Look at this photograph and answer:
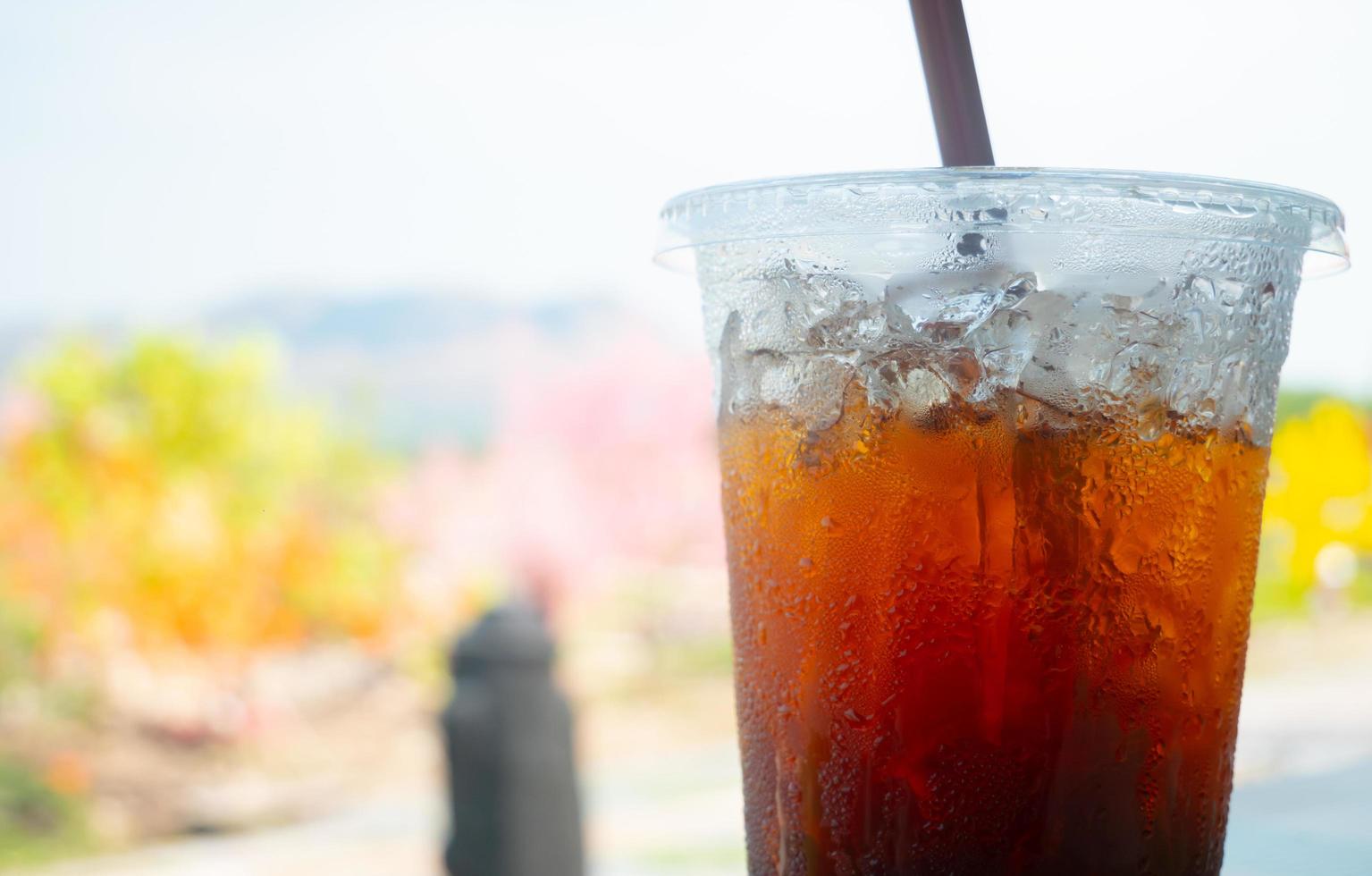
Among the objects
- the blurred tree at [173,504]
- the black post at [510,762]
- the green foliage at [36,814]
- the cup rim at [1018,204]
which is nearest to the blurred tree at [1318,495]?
the black post at [510,762]

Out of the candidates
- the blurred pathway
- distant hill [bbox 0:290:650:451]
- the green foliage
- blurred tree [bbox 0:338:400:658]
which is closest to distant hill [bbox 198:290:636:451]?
distant hill [bbox 0:290:650:451]

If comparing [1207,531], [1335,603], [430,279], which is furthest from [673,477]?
[1207,531]

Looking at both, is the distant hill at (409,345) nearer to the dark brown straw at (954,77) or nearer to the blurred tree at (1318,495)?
the blurred tree at (1318,495)

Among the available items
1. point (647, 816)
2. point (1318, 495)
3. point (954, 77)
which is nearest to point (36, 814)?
point (647, 816)

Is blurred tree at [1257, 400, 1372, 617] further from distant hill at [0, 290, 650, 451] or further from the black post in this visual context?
the black post

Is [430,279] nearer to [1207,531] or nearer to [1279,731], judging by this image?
[1279,731]

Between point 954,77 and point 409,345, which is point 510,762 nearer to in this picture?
point 954,77
